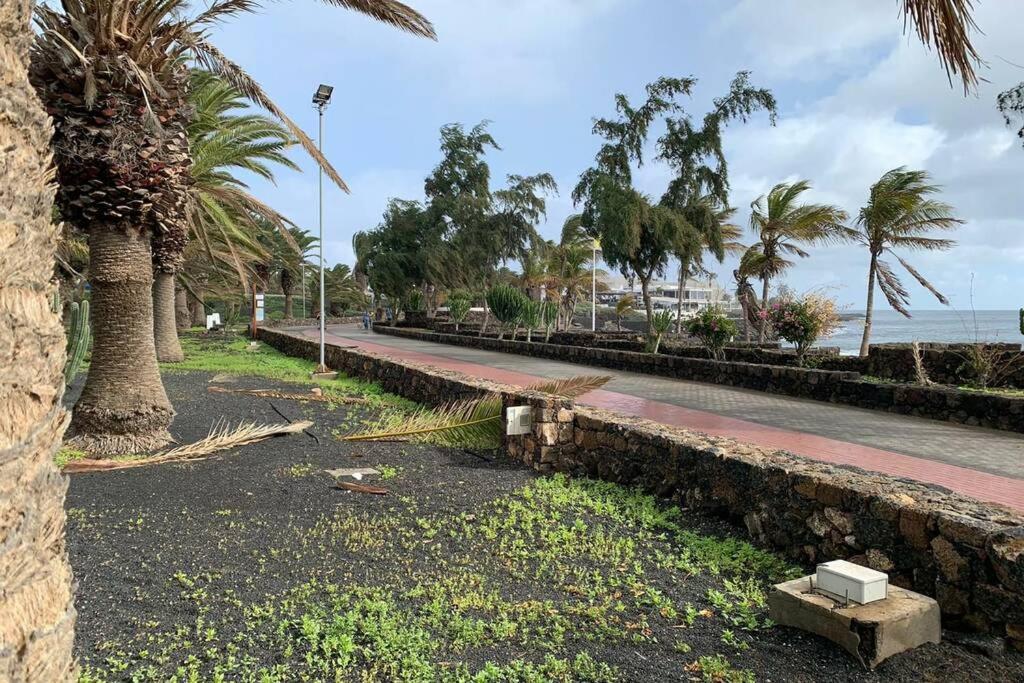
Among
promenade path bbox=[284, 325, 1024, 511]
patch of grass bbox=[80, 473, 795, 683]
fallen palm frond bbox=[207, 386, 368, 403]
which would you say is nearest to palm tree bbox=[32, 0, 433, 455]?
patch of grass bbox=[80, 473, 795, 683]

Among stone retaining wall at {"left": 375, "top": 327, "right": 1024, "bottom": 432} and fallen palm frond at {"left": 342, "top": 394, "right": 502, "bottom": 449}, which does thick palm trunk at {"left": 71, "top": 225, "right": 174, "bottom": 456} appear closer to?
fallen palm frond at {"left": 342, "top": 394, "right": 502, "bottom": 449}

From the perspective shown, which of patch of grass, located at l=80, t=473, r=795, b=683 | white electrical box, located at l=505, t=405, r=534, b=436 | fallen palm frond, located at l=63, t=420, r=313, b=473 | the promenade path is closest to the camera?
patch of grass, located at l=80, t=473, r=795, b=683

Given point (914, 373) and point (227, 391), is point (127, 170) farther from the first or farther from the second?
point (914, 373)

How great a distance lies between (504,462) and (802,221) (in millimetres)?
18096

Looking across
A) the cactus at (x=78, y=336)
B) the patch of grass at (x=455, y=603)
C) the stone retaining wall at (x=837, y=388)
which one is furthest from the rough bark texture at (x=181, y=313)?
the patch of grass at (x=455, y=603)

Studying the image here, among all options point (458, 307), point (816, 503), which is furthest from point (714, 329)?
point (458, 307)

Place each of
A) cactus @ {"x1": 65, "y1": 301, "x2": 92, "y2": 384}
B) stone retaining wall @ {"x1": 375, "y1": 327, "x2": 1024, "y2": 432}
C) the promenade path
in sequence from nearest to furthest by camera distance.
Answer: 1. the promenade path
2. cactus @ {"x1": 65, "y1": 301, "x2": 92, "y2": 384}
3. stone retaining wall @ {"x1": 375, "y1": 327, "x2": 1024, "y2": 432}

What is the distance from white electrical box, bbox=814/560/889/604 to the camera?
3.48m

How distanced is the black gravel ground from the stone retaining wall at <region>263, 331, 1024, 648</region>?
23 cm

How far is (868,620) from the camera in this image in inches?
131

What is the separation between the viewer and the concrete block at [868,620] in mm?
3320

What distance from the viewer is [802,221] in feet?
73.4

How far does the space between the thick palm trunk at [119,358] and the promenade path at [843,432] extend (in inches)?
253

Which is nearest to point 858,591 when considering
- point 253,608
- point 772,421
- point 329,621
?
point 329,621
